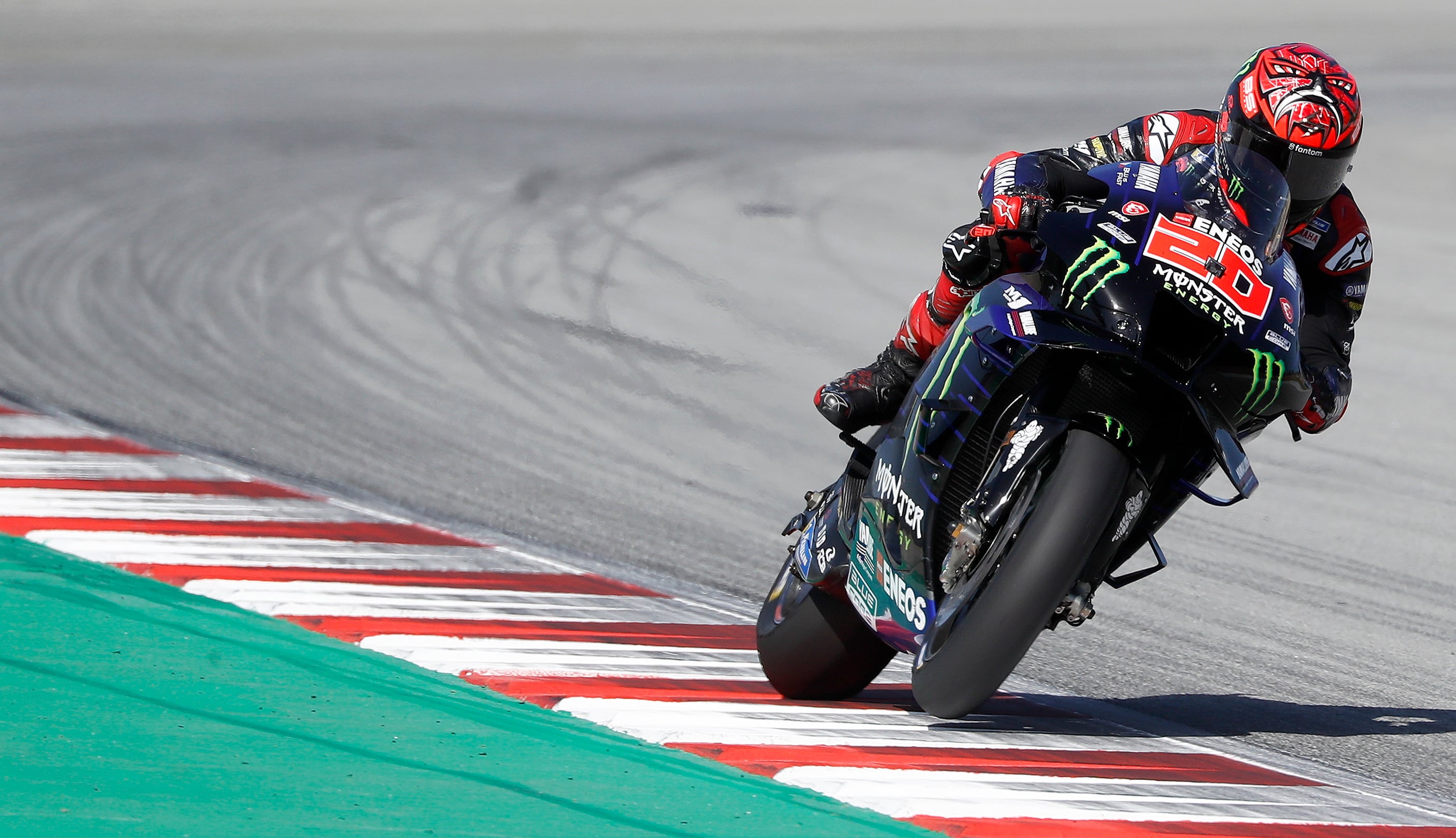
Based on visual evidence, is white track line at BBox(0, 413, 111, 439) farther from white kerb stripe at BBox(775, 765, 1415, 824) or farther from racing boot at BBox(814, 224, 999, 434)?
white kerb stripe at BBox(775, 765, 1415, 824)

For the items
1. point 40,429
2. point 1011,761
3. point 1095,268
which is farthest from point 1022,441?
point 40,429

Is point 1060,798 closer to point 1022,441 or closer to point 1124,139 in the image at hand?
point 1022,441

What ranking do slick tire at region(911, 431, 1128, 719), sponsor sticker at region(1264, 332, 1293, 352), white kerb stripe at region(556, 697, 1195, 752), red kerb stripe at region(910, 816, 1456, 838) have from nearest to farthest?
red kerb stripe at region(910, 816, 1456, 838)
slick tire at region(911, 431, 1128, 719)
sponsor sticker at region(1264, 332, 1293, 352)
white kerb stripe at region(556, 697, 1195, 752)

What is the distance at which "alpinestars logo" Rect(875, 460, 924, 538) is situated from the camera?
13.7 ft

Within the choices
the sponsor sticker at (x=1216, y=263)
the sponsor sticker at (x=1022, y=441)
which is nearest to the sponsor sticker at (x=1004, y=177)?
the sponsor sticker at (x=1216, y=263)

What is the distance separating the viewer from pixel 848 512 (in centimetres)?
458

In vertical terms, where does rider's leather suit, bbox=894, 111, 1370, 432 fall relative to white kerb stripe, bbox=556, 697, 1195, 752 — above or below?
above

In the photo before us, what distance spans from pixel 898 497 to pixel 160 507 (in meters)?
3.10

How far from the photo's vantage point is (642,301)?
34.6ft

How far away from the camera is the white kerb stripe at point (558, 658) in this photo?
4.64m

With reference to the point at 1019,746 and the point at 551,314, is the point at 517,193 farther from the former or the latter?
the point at 1019,746

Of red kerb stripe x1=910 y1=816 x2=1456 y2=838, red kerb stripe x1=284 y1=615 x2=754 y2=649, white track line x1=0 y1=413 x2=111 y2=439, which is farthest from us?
white track line x1=0 y1=413 x2=111 y2=439

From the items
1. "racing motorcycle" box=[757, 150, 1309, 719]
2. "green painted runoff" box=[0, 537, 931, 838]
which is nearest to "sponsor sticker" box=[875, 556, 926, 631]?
"racing motorcycle" box=[757, 150, 1309, 719]

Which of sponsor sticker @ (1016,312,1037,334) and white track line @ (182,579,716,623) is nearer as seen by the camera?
sponsor sticker @ (1016,312,1037,334)
